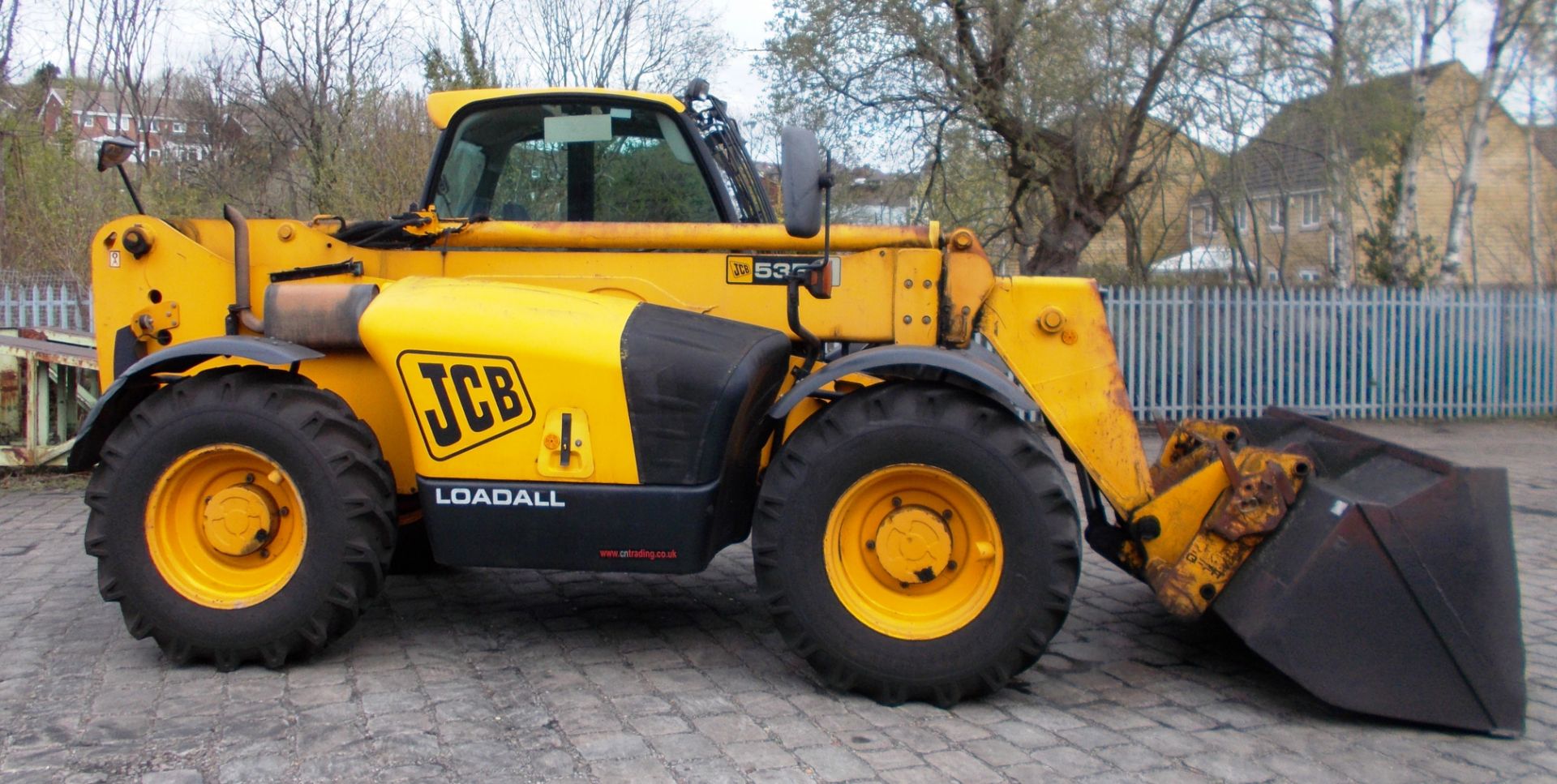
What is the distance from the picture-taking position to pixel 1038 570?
4270 mm

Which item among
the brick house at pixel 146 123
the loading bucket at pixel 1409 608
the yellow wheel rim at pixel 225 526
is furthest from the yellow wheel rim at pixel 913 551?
the brick house at pixel 146 123

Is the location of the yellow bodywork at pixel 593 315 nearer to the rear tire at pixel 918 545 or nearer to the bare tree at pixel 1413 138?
the rear tire at pixel 918 545

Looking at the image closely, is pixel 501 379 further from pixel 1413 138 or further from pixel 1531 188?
pixel 1531 188

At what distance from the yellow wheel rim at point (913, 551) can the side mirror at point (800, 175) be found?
3.12 feet

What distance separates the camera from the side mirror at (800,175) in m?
4.18

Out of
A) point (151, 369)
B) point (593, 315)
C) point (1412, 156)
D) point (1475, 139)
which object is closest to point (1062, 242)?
point (1412, 156)

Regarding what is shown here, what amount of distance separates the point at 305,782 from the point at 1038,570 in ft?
7.96

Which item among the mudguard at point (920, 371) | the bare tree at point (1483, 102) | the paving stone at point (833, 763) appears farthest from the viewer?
the bare tree at point (1483, 102)

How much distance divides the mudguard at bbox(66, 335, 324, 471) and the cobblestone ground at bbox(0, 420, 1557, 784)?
0.84m

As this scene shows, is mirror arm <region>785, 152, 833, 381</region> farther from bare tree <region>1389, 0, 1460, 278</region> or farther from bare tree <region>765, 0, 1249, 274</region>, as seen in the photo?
bare tree <region>1389, 0, 1460, 278</region>

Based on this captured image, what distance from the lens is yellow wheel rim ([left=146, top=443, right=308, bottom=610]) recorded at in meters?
4.58

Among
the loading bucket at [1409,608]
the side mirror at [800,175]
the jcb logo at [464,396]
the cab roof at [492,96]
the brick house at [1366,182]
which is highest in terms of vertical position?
the brick house at [1366,182]

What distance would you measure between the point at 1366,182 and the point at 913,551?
1022 inches

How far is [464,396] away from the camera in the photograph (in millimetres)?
4434
